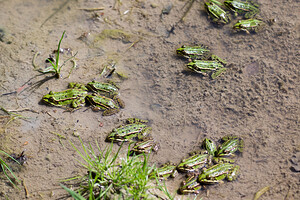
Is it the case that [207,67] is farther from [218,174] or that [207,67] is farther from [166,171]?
[166,171]

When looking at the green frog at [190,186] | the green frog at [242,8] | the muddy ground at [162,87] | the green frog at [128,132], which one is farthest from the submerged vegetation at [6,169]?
the green frog at [242,8]

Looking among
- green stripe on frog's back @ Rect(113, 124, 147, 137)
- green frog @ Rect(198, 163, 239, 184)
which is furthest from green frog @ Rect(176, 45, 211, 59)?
green frog @ Rect(198, 163, 239, 184)

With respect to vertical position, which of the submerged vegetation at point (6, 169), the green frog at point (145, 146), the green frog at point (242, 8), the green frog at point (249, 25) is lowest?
the submerged vegetation at point (6, 169)

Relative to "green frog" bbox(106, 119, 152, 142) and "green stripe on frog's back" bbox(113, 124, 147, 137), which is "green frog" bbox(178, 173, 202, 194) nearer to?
"green frog" bbox(106, 119, 152, 142)

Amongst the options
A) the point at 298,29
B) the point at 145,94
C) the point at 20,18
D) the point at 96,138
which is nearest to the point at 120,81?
the point at 145,94

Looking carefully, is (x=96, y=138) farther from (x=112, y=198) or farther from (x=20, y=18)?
(x=20, y=18)

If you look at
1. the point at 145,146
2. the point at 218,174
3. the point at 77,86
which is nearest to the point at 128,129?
the point at 145,146

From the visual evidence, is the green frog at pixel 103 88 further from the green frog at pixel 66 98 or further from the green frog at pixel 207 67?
the green frog at pixel 207 67
